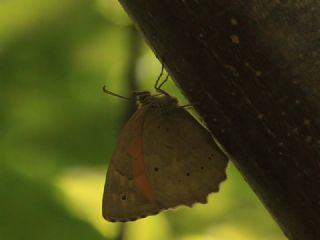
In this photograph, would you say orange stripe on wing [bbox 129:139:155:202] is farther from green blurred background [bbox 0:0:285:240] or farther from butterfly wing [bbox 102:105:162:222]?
green blurred background [bbox 0:0:285:240]

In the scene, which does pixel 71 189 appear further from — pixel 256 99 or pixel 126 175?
pixel 256 99

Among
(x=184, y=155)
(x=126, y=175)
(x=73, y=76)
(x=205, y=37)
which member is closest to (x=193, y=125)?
(x=184, y=155)

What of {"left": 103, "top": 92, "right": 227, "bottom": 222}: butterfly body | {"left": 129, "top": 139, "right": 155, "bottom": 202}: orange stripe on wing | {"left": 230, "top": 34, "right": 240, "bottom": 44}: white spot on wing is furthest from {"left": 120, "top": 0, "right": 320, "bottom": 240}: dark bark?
{"left": 129, "top": 139, "right": 155, "bottom": 202}: orange stripe on wing

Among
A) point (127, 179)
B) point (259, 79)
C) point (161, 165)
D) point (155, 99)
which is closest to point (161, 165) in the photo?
point (161, 165)

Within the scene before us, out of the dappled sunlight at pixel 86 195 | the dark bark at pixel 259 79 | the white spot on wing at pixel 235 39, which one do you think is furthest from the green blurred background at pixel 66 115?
the white spot on wing at pixel 235 39

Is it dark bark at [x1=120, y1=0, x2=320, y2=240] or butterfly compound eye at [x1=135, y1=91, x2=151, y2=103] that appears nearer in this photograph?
dark bark at [x1=120, y1=0, x2=320, y2=240]
